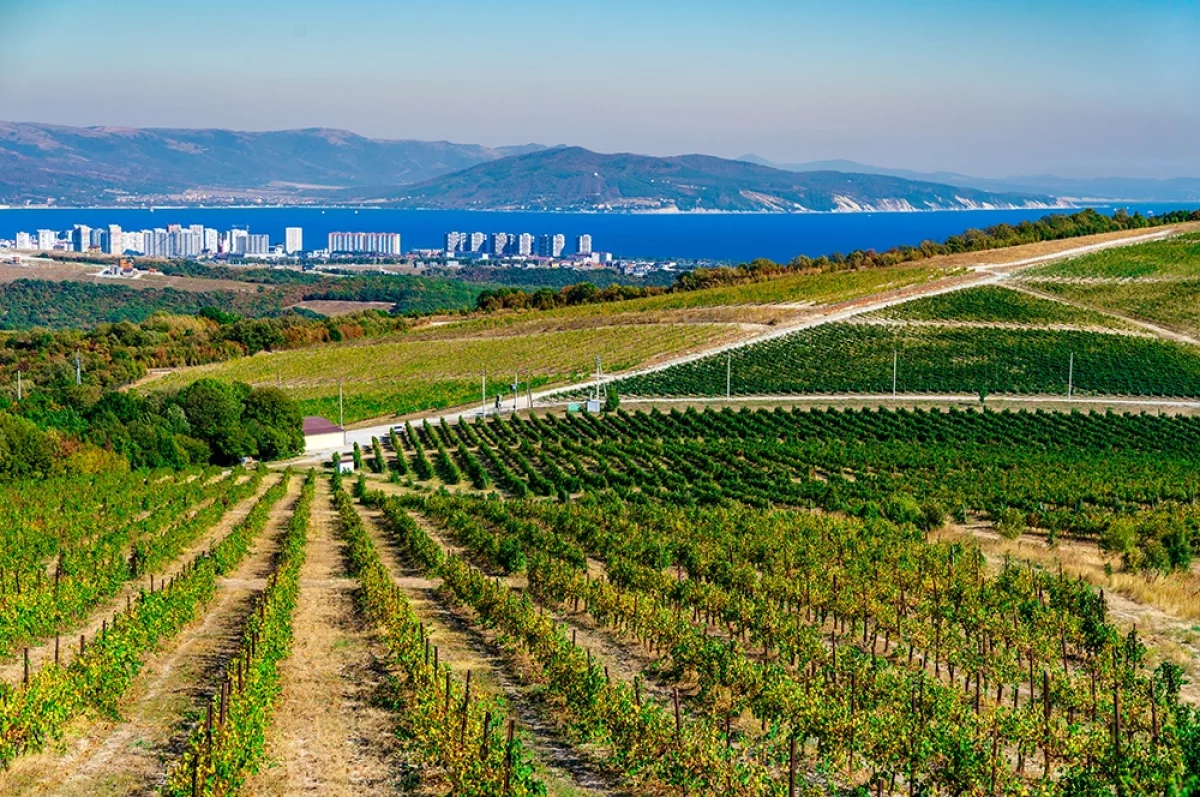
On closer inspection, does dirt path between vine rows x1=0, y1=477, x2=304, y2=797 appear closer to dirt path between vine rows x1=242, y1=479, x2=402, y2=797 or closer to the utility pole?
dirt path between vine rows x1=242, y1=479, x2=402, y2=797

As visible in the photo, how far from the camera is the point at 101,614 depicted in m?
25.5

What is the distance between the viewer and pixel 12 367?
98.6 metres

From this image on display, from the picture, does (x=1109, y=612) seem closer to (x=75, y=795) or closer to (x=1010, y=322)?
(x=75, y=795)

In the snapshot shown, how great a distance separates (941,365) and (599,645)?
6138 centimetres

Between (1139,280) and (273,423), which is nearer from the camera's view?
(273,423)

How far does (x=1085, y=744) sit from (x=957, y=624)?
8096 millimetres

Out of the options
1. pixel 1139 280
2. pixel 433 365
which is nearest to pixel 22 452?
pixel 433 365

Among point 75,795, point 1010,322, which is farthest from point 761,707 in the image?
point 1010,322

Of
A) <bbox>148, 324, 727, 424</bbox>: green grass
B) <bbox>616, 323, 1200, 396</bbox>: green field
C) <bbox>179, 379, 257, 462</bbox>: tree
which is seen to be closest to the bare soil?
<bbox>148, 324, 727, 424</bbox>: green grass

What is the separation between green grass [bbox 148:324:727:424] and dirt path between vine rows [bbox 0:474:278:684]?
120 ft

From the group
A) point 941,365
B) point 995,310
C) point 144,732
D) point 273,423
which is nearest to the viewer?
point 144,732

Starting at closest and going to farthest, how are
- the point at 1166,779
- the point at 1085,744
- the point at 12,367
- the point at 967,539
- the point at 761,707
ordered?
the point at 1166,779
the point at 1085,744
the point at 761,707
the point at 967,539
the point at 12,367

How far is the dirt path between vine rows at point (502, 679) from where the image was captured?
1573cm

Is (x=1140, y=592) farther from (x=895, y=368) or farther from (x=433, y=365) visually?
(x=433, y=365)
